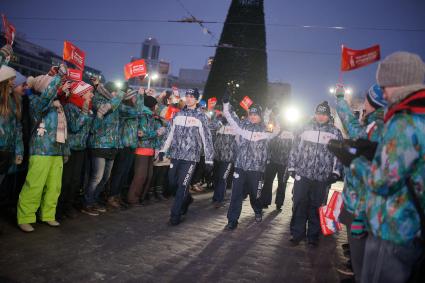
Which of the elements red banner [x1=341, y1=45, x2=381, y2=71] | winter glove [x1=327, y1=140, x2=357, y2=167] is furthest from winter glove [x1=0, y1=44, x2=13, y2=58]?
red banner [x1=341, y1=45, x2=381, y2=71]

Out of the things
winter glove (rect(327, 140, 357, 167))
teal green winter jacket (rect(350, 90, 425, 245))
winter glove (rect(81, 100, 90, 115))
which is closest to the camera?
teal green winter jacket (rect(350, 90, 425, 245))

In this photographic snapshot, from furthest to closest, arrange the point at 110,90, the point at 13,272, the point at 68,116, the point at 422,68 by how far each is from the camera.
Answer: the point at 110,90 < the point at 68,116 < the point at 13,272 < the point at 422,68

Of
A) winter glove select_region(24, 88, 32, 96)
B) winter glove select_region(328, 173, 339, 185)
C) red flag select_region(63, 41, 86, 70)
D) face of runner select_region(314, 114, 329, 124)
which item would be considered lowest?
winter glove select_region(328, 173, 339, 185)

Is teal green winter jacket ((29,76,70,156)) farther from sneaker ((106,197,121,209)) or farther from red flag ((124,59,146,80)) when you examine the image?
red flag ((124,59,146,80))

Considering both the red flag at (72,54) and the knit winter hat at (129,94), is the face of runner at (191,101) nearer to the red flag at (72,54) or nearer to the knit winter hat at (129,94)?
the knit winter hat at (129,94)

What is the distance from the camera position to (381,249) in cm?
202

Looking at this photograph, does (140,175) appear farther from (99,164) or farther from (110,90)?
(110,90)

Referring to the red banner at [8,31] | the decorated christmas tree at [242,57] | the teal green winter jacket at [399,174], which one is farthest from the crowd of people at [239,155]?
the decorated christmas tree at [242,57]

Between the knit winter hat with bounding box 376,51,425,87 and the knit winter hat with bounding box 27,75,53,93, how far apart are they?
174 inches

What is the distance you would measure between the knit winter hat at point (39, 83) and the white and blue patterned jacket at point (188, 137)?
222 cm

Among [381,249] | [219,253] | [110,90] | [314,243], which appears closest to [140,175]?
[110,90]

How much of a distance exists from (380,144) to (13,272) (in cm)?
358

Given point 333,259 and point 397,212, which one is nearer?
point 397,212

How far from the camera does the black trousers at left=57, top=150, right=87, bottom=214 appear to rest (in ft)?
18.3
